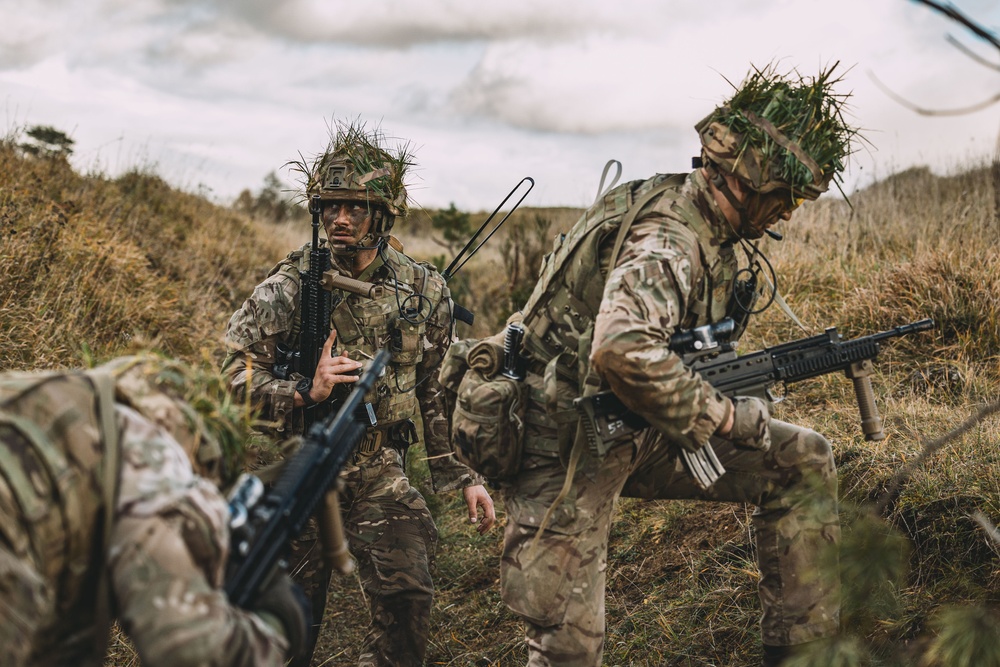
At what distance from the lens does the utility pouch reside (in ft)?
10.7

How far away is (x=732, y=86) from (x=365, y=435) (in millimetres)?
2340

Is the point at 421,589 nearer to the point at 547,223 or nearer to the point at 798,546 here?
the point at 798,546

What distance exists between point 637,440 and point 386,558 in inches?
55.9

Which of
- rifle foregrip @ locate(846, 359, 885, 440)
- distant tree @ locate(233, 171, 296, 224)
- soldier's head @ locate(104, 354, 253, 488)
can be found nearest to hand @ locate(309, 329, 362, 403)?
soldier's head @ locate(104, 354, 253, 488)

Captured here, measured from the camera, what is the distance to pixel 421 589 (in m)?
3.96

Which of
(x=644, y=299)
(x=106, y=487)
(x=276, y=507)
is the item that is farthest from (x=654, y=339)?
(x=106, y=487)

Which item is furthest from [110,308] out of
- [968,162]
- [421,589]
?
[968,162]

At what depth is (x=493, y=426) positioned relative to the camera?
10.7ft

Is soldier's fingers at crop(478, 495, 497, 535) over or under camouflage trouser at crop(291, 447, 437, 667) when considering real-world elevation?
over

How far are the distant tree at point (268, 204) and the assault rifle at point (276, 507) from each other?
1423 centimetres

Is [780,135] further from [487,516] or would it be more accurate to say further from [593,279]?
[487,516]

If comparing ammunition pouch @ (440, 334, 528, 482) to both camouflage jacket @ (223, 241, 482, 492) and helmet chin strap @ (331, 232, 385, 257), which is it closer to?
camouflage jacket @ (223, 241, 482, 492)

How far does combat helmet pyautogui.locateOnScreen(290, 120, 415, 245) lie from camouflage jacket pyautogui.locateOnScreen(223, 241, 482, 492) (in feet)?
0.78

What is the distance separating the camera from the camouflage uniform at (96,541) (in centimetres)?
172
